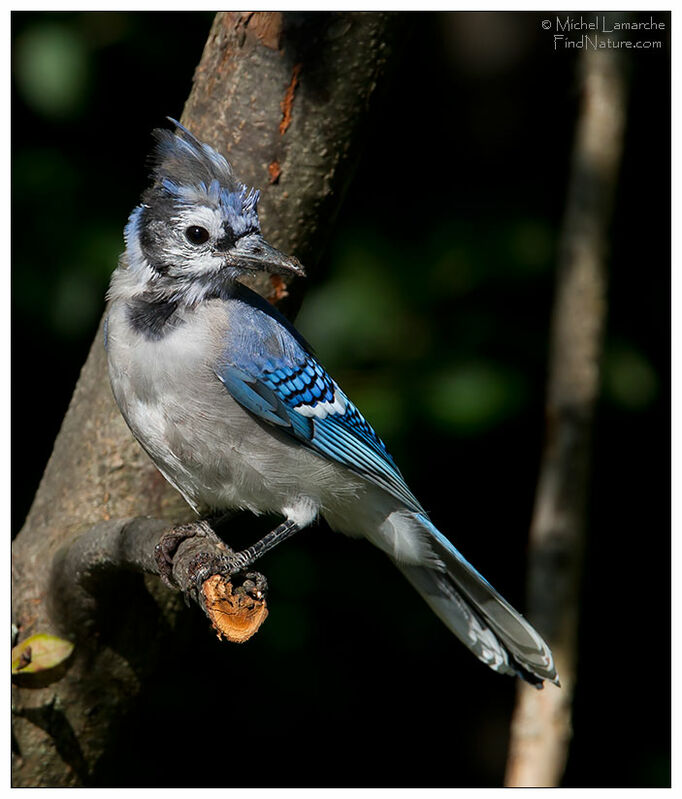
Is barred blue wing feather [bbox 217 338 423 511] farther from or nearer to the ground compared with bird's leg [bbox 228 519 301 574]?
farther from the ground

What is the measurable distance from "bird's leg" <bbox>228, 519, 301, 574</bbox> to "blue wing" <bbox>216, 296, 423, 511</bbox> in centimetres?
21

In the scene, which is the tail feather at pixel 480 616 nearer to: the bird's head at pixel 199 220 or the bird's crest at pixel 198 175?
the bird's head at pixel 199 220

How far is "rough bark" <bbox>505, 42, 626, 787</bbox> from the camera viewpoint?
9.84ft

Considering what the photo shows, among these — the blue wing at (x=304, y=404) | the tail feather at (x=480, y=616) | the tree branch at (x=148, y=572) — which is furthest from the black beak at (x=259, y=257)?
the tail feather at (x=480, y=616)

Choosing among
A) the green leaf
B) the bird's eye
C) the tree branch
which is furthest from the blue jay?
the green leaf

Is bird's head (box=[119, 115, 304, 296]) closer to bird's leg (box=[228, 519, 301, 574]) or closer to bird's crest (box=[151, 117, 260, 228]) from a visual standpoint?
bird's crest (box=[151, 117, 260, 228])

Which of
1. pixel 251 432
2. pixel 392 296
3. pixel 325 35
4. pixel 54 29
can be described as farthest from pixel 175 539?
pixel 54 29

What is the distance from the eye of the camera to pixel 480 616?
2643 mm

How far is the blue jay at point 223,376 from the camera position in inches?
89.6

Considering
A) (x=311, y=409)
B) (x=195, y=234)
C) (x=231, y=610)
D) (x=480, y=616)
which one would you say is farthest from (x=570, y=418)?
(x=231, y=610)

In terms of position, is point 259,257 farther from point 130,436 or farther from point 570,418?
point 570,418

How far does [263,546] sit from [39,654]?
0.59 metres

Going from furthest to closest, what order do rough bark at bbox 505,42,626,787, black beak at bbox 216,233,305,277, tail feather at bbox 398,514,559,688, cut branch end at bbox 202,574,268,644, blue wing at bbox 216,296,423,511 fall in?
rough bark at bbox 505,42,626,787, tail feather at bbox 398,514,559,688, blue wing at bbox 216,296,423,511, black beak at bbox 216,233,305,277, cut branch end at bbox 202,574,268,644

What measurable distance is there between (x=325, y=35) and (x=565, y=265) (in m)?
1.34
